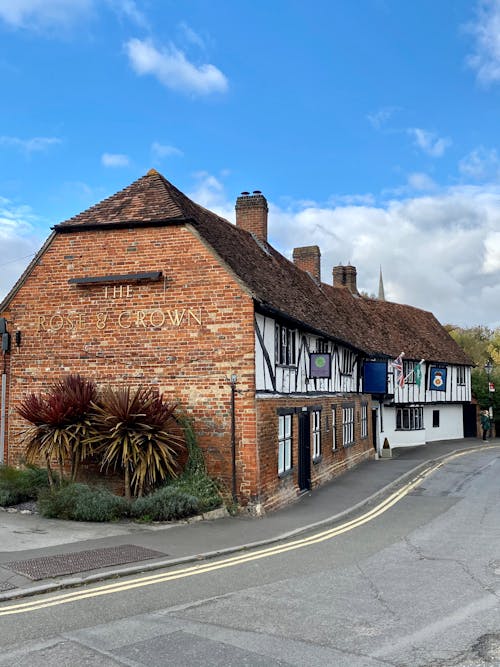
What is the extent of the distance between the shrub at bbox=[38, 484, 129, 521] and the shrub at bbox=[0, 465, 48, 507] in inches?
40.9

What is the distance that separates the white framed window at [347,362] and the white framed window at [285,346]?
19.1ft

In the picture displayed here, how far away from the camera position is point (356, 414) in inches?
944

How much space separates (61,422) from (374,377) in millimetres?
15753

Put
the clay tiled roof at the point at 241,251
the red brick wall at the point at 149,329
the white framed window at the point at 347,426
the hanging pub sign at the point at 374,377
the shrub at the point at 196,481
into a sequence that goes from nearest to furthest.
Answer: the shrub at the point at 196,481
the red brick wall at the point at 149,329
the clay tiled roof at the point at 241,251
the white framed window at the point at 347,426
the hanging pub sign at the point at 374,377

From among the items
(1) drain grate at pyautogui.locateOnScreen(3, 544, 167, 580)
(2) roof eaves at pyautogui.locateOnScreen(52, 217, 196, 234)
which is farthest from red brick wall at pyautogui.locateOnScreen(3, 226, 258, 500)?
(1) drain grate at pyautogui.locateOnScreen(3, 544, 167, 580)

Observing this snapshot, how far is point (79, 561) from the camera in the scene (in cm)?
859

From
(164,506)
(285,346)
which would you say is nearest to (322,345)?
(285,346)

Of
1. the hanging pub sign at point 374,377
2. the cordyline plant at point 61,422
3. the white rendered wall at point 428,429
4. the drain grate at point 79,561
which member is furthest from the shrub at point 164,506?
the white rendered wall at point 428,429

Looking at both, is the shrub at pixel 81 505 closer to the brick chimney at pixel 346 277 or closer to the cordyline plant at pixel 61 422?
the cordyline plant at pixel 61 422

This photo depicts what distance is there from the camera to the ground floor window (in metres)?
35.7

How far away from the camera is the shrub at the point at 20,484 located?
12.8 metres

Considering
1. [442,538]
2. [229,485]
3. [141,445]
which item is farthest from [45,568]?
[442,538]

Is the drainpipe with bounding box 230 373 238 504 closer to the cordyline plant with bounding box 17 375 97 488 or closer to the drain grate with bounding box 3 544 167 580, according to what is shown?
the cordyline plant with bounding box 17 375 97 488

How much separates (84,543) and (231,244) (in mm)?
9558
